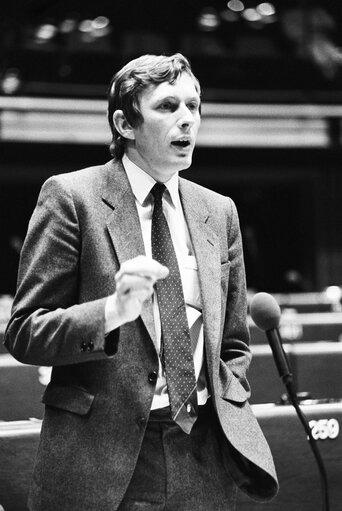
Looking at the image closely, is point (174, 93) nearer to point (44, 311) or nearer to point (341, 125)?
point (44, 311)

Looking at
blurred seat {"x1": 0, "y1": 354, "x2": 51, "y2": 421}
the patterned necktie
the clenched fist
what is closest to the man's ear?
the patterned necktie

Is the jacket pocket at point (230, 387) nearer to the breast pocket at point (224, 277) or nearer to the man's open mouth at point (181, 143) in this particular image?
the breast pocket at point (224, 277)

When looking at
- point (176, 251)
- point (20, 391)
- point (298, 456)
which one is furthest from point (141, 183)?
point (20, 391)

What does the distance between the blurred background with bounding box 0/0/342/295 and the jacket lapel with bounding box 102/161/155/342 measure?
8.24 m

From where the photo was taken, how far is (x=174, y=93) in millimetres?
1659

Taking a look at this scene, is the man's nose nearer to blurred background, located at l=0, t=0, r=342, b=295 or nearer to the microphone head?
the microphone head

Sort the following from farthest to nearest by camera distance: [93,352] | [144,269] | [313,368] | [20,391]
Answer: [313,368] < [20,391] < [93,352] < [144,269]

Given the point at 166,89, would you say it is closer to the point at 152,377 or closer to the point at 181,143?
the point at 181,143

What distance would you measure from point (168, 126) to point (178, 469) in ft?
→ 2.14

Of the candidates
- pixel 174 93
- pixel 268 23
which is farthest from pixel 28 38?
pixel 174 93

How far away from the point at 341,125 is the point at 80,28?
3.98 meters

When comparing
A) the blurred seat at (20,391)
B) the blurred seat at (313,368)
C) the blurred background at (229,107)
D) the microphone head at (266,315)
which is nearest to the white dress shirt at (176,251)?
the microphone head at (266,315)

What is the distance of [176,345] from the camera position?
1.55 meters

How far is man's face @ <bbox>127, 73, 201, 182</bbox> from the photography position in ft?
5.39
